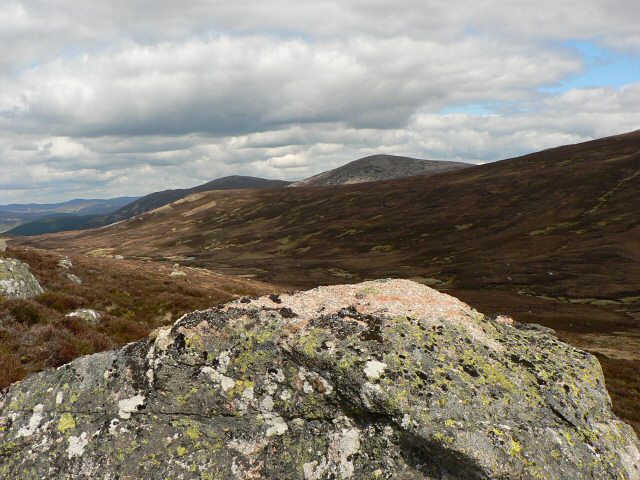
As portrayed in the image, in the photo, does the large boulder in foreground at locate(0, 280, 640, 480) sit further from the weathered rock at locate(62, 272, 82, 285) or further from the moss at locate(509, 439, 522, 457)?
the weathered rock at locate(62, 272, 82, 285)

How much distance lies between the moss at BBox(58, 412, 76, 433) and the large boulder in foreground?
0.02 metres

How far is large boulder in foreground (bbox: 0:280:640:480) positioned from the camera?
7.38 metres

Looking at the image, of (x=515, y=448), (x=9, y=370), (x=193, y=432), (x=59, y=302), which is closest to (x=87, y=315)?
(x=59, y=302)

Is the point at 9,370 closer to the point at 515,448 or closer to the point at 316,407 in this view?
the point at 316,407

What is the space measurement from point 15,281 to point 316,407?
57.3 feet

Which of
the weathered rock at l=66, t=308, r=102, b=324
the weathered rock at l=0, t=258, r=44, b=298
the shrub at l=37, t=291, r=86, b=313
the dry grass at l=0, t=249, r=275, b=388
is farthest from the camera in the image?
the weathered rock at l=0, t=258, r=44, b=298

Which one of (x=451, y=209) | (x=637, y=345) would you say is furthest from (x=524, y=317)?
(x=451, y=209)

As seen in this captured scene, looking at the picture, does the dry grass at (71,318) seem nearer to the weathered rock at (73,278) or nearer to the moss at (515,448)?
the weathered rock at (73,278)

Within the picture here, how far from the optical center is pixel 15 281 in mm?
18281

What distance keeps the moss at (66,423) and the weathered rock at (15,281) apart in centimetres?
1190

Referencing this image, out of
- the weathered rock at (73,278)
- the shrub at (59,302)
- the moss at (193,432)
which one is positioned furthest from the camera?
the weathered rock at (73,278)

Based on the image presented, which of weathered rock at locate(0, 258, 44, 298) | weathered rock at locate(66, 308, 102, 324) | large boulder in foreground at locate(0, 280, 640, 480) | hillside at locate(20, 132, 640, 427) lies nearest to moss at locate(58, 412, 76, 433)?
large boulder in foreground at locate(0, 280, 640, 480)

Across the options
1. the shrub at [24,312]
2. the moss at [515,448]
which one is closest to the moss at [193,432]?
the moss at [515,448]

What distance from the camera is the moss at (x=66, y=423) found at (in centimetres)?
779
